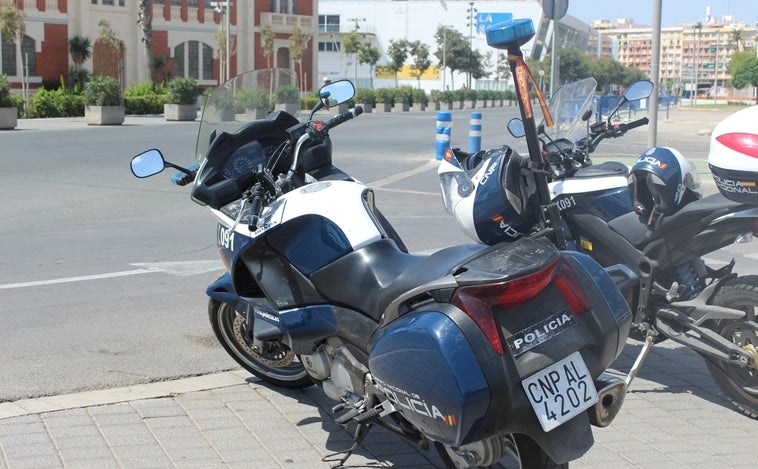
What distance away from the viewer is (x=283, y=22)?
→ 70562mm

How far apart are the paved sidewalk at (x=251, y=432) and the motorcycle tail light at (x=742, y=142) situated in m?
1.37

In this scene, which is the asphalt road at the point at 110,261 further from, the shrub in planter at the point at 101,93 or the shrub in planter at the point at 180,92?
the shrub in planter at the point at 180,92

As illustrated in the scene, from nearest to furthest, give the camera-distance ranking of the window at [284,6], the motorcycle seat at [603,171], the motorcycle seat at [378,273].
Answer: the motorcycle seat at [378,273], the motorcycle seat at [603,171], the window at [284,6]

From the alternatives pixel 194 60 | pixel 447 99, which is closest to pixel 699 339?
pixel 194 60

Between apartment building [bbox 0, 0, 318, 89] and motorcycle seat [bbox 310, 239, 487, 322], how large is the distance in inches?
1778

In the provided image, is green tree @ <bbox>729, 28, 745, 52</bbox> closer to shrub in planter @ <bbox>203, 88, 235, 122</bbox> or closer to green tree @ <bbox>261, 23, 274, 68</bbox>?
green tree @ <bbox>261, 23, 274, 68</bbox>

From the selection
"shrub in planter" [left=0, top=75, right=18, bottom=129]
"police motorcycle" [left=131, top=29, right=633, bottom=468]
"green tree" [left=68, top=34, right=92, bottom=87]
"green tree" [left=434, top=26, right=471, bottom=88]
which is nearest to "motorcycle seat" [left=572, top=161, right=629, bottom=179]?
"police motorcycle" [left=131, top=29, right=633, bottom=468]

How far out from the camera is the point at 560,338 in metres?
3.18

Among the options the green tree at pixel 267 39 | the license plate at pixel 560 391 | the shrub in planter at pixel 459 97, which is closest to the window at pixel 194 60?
the green tree at pixel 267 39

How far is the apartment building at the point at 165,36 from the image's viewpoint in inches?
2046

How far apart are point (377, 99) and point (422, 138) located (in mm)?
30921

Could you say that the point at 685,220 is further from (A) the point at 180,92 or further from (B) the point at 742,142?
(A) the point at 180,92

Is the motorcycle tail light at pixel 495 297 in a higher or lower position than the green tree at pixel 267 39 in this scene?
lower

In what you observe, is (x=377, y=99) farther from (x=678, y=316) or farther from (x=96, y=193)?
(x=678, y=316)
